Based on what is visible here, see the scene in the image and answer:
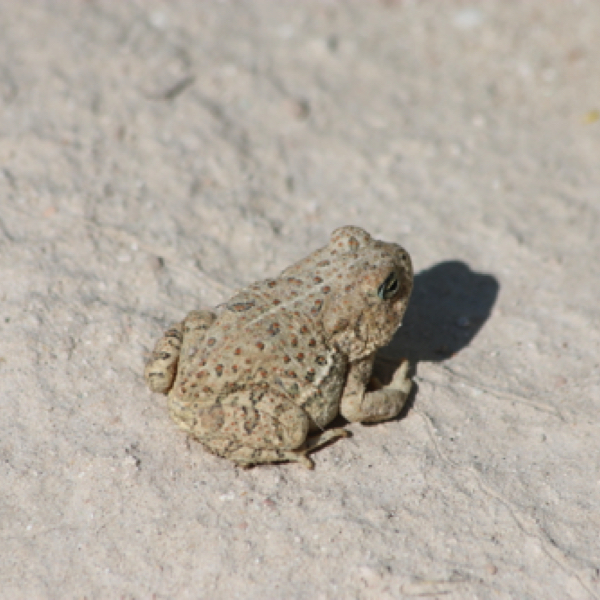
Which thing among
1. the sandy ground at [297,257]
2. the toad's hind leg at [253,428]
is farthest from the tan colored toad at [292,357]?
the sandy ground at [297,257]

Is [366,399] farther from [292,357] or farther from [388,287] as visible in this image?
[388,287]

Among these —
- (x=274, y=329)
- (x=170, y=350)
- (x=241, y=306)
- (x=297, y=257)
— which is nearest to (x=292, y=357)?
(x=274, y=329)

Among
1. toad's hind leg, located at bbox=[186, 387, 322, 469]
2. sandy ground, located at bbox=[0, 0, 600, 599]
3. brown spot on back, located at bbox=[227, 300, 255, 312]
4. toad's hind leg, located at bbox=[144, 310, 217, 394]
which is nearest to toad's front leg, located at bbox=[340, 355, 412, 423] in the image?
sandy ground, located at bbox=[0, 0, 600, 599]

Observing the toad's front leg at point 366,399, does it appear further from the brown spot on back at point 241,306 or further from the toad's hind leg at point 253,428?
the brown spot on back at point 241,306

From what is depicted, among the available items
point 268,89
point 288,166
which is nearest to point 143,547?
point 288,166

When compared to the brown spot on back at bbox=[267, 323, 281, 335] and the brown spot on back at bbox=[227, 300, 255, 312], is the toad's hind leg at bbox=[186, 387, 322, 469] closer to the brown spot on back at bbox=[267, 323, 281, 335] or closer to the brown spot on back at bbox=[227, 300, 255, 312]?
the brown spot on back at bbox=[267, 323, 281, 335]

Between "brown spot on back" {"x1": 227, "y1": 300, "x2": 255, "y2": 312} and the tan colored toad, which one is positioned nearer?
the tan colored toad

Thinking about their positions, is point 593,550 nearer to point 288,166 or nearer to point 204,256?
point 204,256
